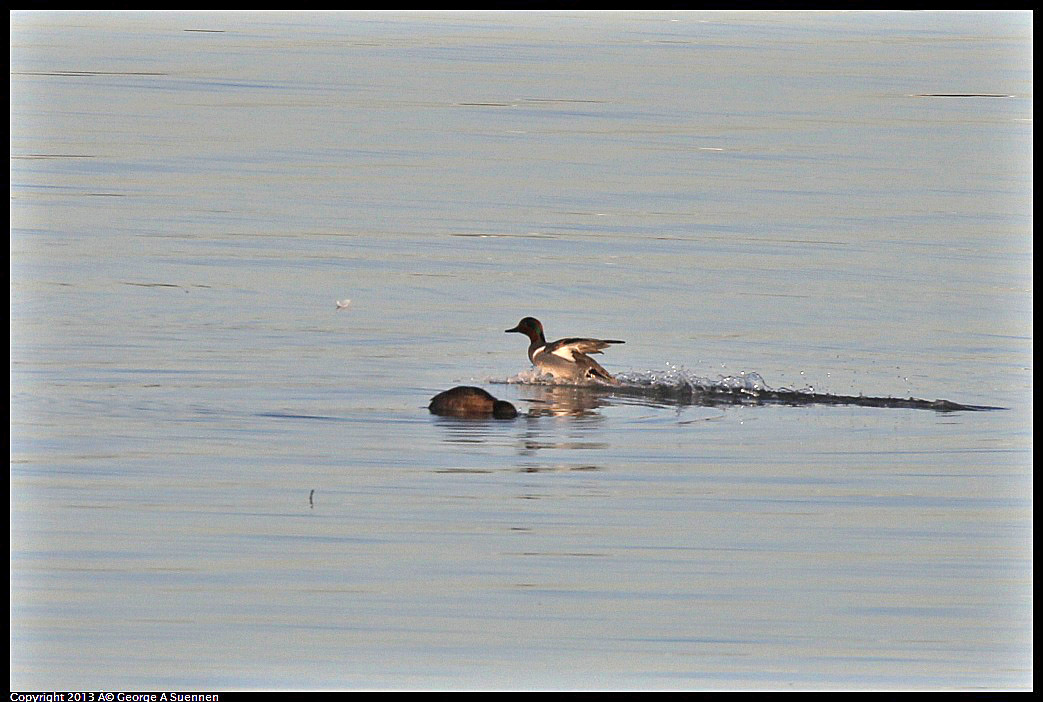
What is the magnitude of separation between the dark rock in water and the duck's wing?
1.94m

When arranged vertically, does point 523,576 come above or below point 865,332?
below

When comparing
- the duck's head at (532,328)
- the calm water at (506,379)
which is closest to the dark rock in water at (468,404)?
the calm water at (506,379)

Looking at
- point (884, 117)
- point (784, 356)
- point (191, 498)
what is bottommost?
point (191, 498)

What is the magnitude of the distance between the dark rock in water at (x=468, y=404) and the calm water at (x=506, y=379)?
152 millimetres

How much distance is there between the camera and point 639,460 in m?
13.0

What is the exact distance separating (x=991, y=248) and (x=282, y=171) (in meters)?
9.39

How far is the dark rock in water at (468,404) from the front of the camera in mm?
14289

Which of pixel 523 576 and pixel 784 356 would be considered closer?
pixel 523 576

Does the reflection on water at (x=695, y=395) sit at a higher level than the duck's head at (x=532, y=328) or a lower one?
lower

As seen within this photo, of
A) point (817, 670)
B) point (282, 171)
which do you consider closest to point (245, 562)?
point (817, 670)

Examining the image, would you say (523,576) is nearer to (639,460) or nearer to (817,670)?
(817,670)

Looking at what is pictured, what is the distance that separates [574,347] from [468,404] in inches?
89.7

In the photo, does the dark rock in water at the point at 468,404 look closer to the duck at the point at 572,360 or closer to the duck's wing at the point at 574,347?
the duck at the point at 572,360

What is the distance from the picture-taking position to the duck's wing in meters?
16.4
